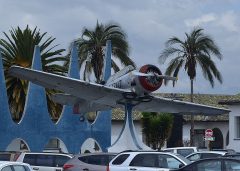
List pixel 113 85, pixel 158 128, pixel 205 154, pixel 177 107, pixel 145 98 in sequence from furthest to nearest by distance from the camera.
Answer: pixel 158 128 < pixel 177 107 < pixel 113 85 < pixel 145 98 < pixel 205 154

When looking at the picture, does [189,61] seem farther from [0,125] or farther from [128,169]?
[128,169]

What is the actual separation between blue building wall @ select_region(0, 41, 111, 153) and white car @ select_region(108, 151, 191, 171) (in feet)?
55.9

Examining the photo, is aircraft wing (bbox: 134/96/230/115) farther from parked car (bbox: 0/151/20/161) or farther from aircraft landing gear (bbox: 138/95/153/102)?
parked car (bbox: 0/151/20/161)

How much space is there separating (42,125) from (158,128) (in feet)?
46.8

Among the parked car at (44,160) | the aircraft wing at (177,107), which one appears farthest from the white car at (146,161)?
the aircraft wing at (177,107)

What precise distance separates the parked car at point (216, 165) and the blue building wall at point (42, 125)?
21382 millimetres

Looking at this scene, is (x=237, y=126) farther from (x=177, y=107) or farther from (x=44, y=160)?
(x=44, y=160)

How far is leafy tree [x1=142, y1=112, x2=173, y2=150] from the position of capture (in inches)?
2114

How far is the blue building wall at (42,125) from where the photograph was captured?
39.3 meters

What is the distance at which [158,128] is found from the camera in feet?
177

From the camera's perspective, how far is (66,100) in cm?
4172

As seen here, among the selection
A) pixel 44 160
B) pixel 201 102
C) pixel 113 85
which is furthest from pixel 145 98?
pixel 201 102

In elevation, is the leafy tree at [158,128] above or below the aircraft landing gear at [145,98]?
below

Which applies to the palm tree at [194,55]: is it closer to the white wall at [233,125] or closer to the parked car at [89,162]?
the white wall at [233,125]
